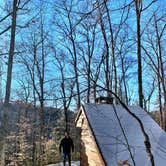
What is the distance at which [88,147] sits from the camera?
13211 millimetres

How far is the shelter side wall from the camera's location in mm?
11911

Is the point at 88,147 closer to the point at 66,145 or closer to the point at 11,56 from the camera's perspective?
the point at 66,145

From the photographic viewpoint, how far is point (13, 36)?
1253 cm

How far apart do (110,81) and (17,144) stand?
1467cm

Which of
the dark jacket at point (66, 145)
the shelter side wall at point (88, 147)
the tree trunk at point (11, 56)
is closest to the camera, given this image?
the tree trunk at point (11, 56)

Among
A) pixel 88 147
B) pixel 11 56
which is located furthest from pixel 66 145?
pixel 11 56

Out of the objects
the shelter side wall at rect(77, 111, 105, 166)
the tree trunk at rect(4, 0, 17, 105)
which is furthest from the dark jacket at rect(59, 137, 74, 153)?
the tree trunk at rect(4, 0, 17, 105)

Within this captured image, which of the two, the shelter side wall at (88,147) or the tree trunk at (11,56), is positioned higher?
the tree trunk at (11,56)

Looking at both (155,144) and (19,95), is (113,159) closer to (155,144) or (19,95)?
(155,144)

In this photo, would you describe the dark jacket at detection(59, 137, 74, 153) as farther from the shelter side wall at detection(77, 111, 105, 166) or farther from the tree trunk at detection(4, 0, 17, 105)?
the tree trunk at detection(4, 0, 17, 105)

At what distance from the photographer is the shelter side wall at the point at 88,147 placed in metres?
11.9

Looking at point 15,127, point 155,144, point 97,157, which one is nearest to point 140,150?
point 155,144

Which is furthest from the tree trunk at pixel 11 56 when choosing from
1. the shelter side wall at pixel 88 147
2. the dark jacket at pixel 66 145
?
the dark jacket at pixel 66 145

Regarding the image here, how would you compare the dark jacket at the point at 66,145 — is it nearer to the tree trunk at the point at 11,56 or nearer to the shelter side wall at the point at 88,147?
the shelter side wall at the point at 88,147
